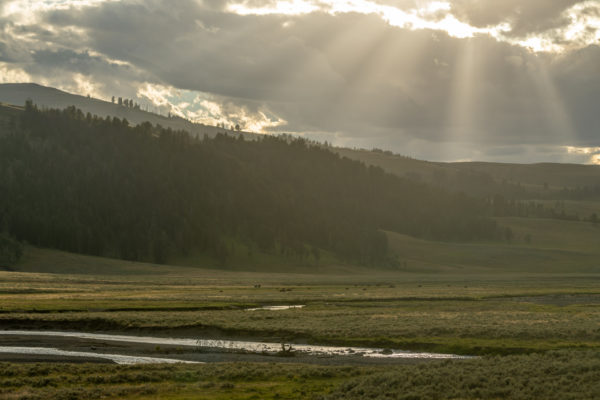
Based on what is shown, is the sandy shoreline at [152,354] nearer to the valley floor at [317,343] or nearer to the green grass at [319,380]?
the valley floor at [317,343]

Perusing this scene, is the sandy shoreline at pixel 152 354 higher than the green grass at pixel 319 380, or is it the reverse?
the green grass at pixel 319 380

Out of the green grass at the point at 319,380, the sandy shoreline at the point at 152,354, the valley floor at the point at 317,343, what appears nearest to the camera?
the green grass at the point at 319,380

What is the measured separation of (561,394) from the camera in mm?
27719

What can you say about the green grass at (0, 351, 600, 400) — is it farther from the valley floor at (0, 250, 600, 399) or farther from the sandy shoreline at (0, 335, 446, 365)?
the sandy shoreline at (0, 335, 446, 365)

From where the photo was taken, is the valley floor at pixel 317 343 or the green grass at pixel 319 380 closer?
the green grass at pixel 319 380

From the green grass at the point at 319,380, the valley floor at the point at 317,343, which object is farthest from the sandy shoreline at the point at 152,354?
the green grass at the point at 319,380

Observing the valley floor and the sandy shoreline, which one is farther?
the sandy shoreline

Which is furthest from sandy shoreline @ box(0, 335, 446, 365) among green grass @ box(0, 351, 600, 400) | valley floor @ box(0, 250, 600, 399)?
green grass @ box(0, 351, 600, 400)

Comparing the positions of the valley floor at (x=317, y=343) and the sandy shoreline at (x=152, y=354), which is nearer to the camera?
the valley floor at (x=317, y=343)

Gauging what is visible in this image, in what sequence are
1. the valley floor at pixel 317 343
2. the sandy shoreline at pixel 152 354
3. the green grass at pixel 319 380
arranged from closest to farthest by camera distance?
the green grass at pixel 319 380 → the valley floor at pixel 317 343 → the sandy shoreline at pixel 152 354

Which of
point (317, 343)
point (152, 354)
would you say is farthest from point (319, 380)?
point (317, 343)

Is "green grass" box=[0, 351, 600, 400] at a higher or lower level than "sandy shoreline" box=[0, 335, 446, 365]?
higher

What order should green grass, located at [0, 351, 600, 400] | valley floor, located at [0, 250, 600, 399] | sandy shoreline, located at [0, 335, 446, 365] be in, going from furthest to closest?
sandy shoreline, located at [0, 335, 446, 365] < valley floor, located at [0, 250, 600, 399] < green grass, located at [0, 351, 600, 400]

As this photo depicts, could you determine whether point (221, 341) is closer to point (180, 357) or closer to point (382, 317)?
point (180, 357)
